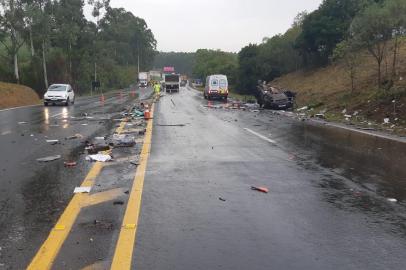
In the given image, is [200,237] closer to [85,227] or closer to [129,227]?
[129,227]

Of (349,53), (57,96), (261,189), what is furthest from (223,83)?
(261,189)

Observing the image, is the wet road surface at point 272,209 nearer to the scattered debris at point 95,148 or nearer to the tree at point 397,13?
the scattered debris at point 95,148

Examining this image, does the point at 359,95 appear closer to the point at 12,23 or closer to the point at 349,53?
the point at 349,53

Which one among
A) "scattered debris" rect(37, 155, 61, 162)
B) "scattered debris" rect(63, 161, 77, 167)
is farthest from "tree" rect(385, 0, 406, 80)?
"scattered debris" rect(63, 161, 77, 167)

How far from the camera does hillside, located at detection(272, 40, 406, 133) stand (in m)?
20.8

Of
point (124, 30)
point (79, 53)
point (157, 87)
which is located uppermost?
point (124, 30)

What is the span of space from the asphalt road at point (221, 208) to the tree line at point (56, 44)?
1722 inches

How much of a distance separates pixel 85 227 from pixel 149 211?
36.5 inches

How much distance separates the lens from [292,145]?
12.9m

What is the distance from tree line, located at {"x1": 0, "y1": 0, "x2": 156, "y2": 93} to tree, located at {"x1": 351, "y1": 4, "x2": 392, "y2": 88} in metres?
35.4

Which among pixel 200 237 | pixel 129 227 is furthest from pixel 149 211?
pixel 200 237

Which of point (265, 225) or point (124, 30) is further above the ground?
point (124, 30)

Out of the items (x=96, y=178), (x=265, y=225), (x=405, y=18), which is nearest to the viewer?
(x=265, y=225)

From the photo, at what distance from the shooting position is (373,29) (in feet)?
84.7
